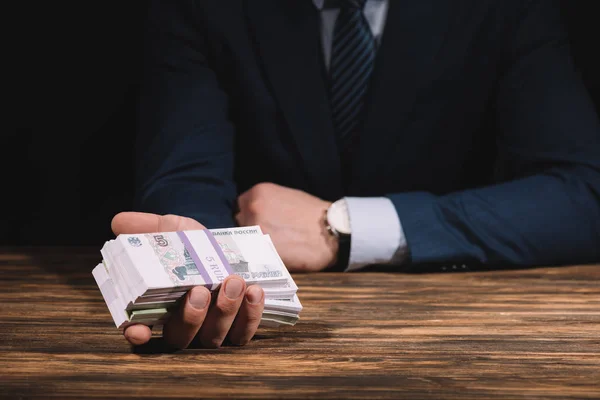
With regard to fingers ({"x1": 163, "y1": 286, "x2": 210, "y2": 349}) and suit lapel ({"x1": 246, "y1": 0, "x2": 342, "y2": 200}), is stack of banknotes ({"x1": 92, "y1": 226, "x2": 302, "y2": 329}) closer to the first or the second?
fingers ({"x1": 163, "y1": 286, "x2": 210, "y2": 349})

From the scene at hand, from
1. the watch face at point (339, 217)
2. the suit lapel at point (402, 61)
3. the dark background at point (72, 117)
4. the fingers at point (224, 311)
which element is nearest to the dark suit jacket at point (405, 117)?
the suit lapel at point (402, 61)

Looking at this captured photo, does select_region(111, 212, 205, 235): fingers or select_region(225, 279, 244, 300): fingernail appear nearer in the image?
select_region(225, 279, 244, 300): fingernail

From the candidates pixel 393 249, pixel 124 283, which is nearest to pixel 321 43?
pixel 393 249

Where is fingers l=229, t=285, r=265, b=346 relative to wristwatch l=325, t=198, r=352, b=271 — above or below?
above

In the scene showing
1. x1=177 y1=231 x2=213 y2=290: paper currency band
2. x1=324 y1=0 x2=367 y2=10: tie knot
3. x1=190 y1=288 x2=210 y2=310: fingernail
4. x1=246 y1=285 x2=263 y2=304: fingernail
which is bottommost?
x1=246 y1=285 x2=263 y2=304: fingernail

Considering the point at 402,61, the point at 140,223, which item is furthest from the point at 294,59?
the point at 140,223

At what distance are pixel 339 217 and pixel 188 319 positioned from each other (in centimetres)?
70

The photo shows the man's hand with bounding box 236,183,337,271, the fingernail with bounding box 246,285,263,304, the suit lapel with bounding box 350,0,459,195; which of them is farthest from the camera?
the suit lapel with bounding box 350,0,459,195

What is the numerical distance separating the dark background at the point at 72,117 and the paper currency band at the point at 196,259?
1.34 metres

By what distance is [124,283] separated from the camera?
1.01m

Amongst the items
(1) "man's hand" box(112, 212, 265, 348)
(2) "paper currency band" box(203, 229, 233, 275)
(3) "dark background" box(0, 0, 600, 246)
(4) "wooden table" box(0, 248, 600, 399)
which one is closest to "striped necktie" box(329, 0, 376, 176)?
(4) "wooden table" box(0, 248, 600, 399)

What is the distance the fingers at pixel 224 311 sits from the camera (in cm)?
100

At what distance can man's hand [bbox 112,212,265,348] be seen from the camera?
0.99 metres

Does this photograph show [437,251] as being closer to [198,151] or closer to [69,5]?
[198,151]
